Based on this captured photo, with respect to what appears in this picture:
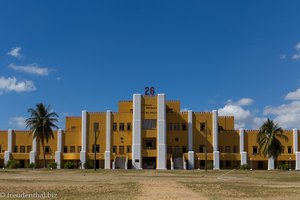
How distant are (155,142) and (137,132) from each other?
4766 mm

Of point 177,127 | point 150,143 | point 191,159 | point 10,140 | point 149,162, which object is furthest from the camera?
point 10,140

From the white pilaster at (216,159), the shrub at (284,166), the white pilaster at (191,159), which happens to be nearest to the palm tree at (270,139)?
the shrub at (284,166)

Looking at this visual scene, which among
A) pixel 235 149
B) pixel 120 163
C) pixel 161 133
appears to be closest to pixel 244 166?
pixel 235 149

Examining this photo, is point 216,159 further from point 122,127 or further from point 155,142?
point 122,127

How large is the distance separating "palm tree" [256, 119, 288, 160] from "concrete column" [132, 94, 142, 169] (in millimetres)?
25599

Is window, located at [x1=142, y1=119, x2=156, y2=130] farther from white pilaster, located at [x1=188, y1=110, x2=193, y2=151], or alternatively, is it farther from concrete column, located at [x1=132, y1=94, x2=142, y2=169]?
white pilaster, located at [x1=188, y1=110, x2=193, y2=151]

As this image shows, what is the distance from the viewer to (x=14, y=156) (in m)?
115

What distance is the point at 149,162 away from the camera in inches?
4395

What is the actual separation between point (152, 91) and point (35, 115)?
26.4m

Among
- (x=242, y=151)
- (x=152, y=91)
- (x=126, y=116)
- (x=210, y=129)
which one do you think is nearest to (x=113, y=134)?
(x=126, y=116)

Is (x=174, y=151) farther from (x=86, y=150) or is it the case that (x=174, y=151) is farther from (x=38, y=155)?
(x=38, y=155)

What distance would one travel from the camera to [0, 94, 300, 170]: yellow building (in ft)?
360

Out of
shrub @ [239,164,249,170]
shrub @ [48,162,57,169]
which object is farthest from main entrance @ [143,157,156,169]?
shrub @ [48,162,57,169]

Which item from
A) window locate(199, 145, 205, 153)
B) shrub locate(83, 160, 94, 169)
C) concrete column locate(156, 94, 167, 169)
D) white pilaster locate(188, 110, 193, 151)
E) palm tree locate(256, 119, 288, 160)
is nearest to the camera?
palm tree locate(256, 119, 288, 160)
